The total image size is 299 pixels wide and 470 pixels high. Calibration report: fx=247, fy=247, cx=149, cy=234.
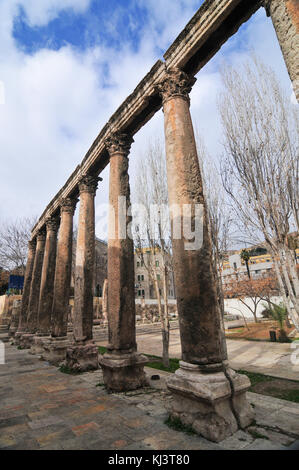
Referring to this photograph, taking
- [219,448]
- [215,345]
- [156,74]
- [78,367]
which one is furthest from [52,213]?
[219,448]

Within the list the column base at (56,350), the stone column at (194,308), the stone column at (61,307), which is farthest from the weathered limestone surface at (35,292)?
the stone column at (194,308)

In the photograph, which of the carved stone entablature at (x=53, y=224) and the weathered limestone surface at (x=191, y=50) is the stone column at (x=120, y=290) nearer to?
the weathered limestone surface at (x=191, y=50)

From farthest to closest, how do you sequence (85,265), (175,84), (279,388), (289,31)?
1. (85,265)
2. (279,388)
3. (175,84)
4. (289,31)

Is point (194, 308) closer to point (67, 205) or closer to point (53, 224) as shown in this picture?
point (67, 205)

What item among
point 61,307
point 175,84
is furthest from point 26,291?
point 175,84

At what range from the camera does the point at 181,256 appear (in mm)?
3779

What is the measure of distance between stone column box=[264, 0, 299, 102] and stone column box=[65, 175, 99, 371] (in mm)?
6120

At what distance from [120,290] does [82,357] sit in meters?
2.83

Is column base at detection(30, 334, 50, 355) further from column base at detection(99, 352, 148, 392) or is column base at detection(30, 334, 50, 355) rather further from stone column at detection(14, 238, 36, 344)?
column base at detection(99, 352, 148, 392)

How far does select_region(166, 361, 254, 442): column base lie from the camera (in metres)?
2.90

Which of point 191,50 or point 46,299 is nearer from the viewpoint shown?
point 191,50

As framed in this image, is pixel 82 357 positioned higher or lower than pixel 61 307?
lower

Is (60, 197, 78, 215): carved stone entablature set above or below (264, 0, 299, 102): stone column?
above

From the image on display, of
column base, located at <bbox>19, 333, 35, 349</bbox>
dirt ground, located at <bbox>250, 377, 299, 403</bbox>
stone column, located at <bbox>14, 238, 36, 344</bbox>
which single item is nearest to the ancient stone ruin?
dirt ground, located at <bbox>250, 377, 299, 403</bbox>
